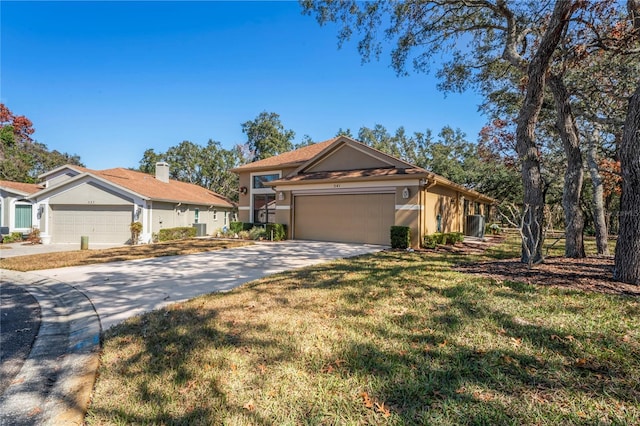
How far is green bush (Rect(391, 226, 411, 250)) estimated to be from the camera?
11.9 metres

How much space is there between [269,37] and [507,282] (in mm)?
12115

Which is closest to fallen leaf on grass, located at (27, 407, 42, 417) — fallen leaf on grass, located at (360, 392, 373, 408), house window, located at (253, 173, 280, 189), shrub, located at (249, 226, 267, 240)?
fallen leaf on grass, located at (360, 392, 373, 408)

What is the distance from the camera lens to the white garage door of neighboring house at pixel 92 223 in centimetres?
1625

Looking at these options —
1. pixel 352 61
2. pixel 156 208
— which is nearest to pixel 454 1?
pixel 352 61

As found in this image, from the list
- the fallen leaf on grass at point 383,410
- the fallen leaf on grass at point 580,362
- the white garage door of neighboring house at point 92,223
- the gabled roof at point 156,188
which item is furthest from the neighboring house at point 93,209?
the fallen leaf on grass at point 580,362

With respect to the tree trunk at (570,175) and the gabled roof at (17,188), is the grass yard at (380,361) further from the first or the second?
the gabled roof at (17,188)

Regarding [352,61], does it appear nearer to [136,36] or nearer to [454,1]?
[454,1]

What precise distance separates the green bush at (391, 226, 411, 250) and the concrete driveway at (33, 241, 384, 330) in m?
3.34

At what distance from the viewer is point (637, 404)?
217 cm

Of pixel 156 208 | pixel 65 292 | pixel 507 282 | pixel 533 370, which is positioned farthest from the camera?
pixel 156 208

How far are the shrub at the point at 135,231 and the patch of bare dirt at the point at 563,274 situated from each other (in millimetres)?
15518

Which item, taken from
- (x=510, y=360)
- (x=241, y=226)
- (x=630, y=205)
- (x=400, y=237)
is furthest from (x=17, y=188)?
(x=630, y=205)

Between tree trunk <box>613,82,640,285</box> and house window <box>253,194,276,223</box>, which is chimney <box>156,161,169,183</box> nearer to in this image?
house window <box>253,194,276,223</box>

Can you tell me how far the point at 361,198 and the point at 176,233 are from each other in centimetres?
1155
